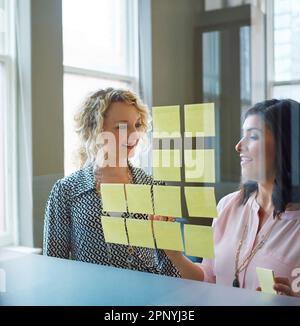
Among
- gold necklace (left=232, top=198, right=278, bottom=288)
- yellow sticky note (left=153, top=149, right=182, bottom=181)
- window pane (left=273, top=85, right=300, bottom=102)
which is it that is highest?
window pane (left=273, top=85, right=300, bottom=102)

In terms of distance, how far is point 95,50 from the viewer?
880mm

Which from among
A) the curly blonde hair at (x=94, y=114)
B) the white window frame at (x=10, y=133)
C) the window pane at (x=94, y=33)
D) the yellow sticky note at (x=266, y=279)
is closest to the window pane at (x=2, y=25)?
the white window frame at (x=10, y=133)

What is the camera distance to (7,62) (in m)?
1.00

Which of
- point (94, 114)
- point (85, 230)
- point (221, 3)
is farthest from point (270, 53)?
point (85, 230)

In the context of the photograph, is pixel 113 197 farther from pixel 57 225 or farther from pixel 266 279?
pixel 266 279

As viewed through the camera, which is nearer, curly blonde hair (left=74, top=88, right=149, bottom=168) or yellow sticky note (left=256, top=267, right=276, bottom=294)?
yellow sticky note (left=256, top=267, right=276, bottom=294)

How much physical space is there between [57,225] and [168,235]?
0.89 ft

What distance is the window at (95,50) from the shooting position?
80 centimetres

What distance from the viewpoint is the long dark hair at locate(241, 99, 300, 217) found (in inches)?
24.0

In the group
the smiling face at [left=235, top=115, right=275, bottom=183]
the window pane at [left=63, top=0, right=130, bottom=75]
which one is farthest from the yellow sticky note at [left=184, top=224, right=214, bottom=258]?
the window pane at [left=63, top=0, right=130, bottom=75]

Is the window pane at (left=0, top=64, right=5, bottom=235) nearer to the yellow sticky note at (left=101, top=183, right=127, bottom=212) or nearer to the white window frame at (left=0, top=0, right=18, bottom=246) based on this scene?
the white window frame at (left=0, top=0, right=18, bottom=246)

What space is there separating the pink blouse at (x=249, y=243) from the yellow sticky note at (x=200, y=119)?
0.12 m

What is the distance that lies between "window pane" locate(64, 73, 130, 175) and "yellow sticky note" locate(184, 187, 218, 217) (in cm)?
27

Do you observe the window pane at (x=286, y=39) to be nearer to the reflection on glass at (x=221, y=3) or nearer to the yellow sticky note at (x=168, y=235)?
the reflection on glass at (x=221, y=3)
